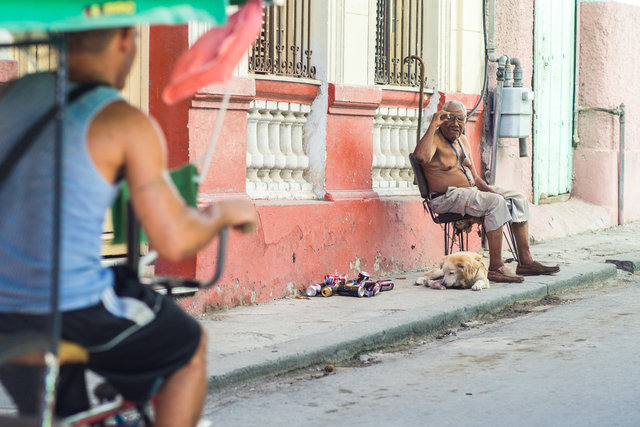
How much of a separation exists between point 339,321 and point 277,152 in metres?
1.96

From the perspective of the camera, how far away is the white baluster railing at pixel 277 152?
889cm

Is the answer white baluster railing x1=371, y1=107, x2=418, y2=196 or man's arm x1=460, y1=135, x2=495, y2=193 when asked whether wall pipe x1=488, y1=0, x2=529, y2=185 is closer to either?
white baluster railing x1=371, y1=107, x2=418, y2=196

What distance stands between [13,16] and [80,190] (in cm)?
51

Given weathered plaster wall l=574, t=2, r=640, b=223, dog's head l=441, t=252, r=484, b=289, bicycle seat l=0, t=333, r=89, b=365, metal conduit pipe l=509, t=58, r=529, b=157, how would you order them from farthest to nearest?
weathered plaster wall l=574, t=2, r=640, b=223 → metal conduit pipe l=509, t=58, r=529, b=157 → dog's head l=441, t=252, r=484, b=289 → bicycle seat l=0, t=333, r=89, b=365

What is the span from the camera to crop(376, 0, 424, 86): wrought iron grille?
10430mm

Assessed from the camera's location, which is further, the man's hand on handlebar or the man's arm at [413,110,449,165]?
the man's arm at [413,110,449,165]

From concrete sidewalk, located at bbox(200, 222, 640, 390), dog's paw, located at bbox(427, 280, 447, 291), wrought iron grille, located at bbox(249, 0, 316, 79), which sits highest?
wrought iron grille, located at bbox(249, 0, 316, 79)

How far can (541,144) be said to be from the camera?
13906 millimetres

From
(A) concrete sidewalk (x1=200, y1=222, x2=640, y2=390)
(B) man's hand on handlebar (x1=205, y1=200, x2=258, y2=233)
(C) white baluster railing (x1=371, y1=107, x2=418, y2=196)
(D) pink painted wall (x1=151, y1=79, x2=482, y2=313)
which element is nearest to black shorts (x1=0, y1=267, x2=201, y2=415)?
(B) man's hand on handlebar (x1=205, y1=200, x2=258, y2=233)

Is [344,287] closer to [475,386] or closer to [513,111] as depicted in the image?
[475,386]

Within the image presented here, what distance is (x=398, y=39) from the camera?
10727 mm

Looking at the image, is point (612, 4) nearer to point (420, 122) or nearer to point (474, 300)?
point (420, 122)

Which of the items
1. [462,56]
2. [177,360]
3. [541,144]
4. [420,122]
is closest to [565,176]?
[541,144]

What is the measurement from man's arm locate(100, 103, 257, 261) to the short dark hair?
0.66 feet
